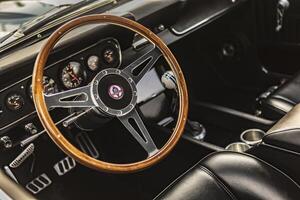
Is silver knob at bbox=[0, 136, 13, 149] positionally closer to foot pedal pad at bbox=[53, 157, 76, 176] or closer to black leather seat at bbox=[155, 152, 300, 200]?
foot pedal pad at bbox=[53, 157, 76, 176]

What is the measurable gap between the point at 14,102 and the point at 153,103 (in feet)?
2.64

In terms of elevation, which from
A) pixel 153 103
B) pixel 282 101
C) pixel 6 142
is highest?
pixel 6 142

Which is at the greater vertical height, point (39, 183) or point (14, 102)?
point (14, 102)

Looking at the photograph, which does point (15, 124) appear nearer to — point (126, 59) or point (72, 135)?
point (72, 135)

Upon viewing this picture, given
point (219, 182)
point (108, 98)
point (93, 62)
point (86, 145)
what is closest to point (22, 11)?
point (93, 62)

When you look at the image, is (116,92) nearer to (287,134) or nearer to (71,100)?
(71,100)

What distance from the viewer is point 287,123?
58.9 inches

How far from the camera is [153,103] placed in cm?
223

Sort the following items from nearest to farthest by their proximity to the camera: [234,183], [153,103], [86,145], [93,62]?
[234,183] < [93,62] < [86,145] < [153,103]

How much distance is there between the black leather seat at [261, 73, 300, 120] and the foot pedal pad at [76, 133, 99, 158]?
0.75m

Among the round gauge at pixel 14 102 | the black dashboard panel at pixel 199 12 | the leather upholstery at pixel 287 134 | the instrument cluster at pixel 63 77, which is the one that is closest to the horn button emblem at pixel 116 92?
the instrument cluster at pixel 63 77

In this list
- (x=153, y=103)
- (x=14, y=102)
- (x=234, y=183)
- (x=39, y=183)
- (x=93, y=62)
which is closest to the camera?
(x=234, y=183)

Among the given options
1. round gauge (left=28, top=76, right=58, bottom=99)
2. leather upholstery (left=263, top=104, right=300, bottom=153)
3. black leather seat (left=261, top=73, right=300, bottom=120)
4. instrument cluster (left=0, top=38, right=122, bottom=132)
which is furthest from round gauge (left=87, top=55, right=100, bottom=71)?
black leather seat (left=261, top=73, right=300, bottom=120)

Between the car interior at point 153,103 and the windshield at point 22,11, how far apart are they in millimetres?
125
